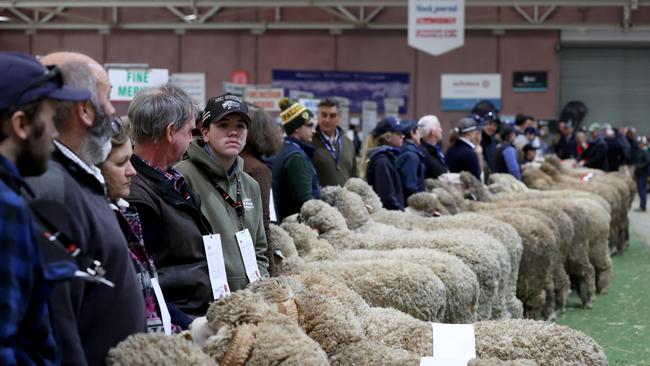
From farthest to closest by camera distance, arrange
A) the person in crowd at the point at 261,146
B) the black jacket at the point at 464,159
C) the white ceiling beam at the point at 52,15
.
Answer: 1. the white ceiling beam at the point at 52,15
2. the black jacket at the point at 464,159
3. the person in crowd at the point at 261,146

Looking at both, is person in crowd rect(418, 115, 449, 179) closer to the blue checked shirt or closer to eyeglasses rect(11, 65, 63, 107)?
eyeglasses rect(11, 65, 63, 107)

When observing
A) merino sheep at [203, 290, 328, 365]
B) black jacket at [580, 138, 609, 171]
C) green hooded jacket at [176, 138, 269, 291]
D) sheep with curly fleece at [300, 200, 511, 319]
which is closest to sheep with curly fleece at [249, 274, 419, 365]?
merino sheep at [203, 290, 328, 365]

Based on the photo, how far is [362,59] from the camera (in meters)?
28.8

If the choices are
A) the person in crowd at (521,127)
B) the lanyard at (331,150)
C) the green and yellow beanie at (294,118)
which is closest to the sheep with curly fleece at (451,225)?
the green and yellow beanie at (294,118)

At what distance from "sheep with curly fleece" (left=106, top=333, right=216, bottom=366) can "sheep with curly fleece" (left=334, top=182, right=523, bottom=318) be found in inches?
163

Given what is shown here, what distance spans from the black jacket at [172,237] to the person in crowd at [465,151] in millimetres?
7063

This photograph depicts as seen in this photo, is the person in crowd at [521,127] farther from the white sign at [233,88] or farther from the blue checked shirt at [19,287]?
the blue checked shirt at [19,287]

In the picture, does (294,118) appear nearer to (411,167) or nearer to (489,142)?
(411,167)

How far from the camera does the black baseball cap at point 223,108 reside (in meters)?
4.13

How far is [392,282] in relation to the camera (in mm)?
4770

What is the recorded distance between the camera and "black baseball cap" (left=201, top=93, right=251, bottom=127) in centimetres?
413

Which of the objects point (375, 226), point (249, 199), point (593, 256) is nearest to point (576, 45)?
point (593, 256)

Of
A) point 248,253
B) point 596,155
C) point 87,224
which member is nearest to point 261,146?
point 248,253

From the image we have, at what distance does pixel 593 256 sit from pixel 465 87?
18.1 meters
